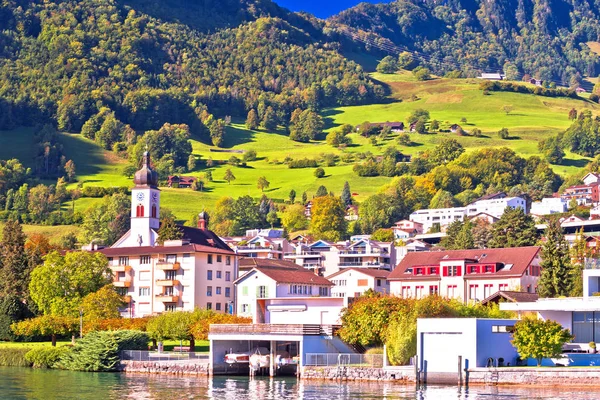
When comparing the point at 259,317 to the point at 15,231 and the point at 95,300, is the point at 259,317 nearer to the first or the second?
the point at 95,300

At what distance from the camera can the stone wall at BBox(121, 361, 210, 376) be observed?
88.7 meters

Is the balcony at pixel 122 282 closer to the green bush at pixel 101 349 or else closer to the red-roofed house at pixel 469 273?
the red-roofed house at pixel 469 273

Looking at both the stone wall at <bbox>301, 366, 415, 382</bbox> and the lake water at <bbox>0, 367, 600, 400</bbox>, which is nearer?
the lake water at <bbox>0, 367, 600, 400</bbox>

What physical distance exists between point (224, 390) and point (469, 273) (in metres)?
48.5

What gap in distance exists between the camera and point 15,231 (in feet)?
402

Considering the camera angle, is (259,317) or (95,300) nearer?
(259,317)

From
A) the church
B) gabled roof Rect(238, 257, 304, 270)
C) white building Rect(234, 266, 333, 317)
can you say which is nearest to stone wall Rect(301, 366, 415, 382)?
white building Rect(234, 266, 333, 317)

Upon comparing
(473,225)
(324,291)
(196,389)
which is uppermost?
(473,225)

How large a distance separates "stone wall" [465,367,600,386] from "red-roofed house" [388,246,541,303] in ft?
127

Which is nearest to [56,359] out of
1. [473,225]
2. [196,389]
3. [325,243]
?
[196,389]

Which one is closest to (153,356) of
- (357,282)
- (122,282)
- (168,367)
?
(168,367)

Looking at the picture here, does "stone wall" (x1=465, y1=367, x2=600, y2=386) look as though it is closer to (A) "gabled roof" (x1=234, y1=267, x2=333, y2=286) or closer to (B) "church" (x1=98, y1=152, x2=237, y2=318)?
(A) "gabled roof" (x1=234, y1=267, x2=333, y2=286)

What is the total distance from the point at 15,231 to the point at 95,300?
50.2ft

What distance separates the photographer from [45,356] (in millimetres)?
96562
